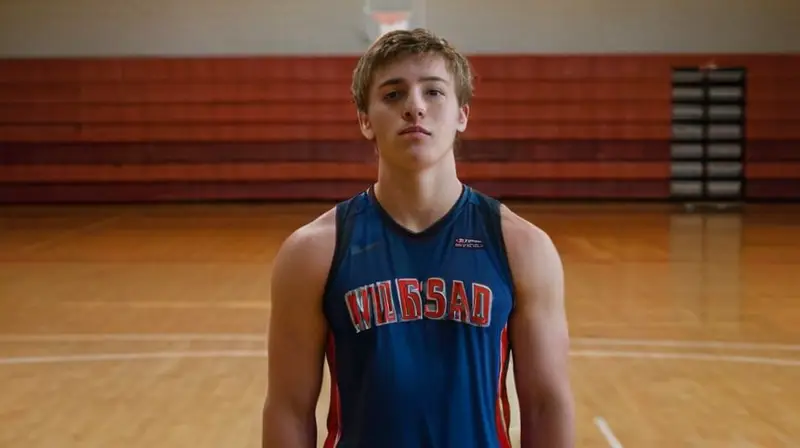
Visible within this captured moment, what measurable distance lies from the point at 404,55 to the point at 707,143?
1391cm

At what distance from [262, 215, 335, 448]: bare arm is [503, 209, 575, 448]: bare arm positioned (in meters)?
0.30

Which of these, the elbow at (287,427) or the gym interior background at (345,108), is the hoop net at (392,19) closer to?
the gym interior background at (345,108)

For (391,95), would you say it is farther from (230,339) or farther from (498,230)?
(230,339)

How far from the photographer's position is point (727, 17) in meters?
14.4

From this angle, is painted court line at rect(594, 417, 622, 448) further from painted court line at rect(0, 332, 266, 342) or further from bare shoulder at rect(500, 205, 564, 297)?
bare shoulder at rect(500, 205, 564, 297)

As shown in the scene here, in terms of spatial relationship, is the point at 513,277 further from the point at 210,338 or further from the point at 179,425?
the point at 210,338

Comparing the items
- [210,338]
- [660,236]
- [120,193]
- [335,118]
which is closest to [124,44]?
[120,193]

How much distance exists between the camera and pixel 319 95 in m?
14.7

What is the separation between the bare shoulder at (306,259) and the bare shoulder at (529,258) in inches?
10.9

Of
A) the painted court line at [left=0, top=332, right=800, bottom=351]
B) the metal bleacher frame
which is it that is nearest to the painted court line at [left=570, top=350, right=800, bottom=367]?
the painted court line at [left=0, top=332, right=800, bottom=351]

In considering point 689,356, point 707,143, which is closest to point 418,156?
point 689,356

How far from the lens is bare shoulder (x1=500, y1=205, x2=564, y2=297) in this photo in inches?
62.7

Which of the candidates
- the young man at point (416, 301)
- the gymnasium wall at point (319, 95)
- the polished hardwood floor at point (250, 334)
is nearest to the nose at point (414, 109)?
the young man at point (416, 301)

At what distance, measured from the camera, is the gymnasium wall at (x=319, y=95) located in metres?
14.5
